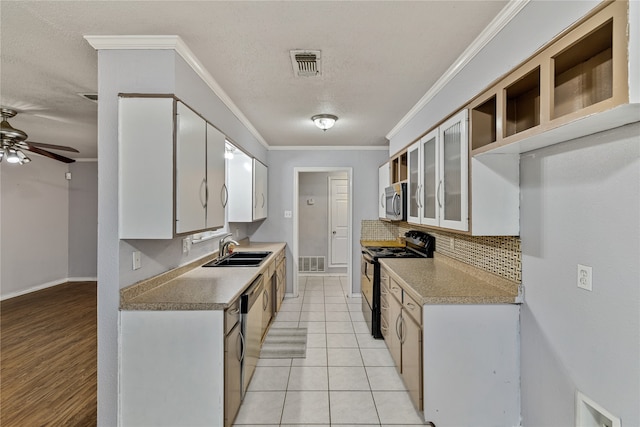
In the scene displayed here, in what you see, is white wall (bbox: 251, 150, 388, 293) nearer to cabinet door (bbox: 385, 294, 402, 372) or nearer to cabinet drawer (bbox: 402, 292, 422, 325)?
cabinet door (bbox: 385, 294, 402, 372)

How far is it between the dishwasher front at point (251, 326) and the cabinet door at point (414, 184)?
1.65m

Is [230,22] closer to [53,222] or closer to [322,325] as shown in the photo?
[322,325]

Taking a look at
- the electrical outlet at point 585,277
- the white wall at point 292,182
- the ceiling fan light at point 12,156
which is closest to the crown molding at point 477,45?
the electrical outlet at point 585,277

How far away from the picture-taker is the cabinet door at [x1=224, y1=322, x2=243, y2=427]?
5.87ft

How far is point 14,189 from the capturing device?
191 inches

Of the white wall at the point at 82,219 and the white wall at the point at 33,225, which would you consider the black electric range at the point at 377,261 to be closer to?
the white wall at the point at 82,219

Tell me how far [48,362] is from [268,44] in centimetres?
351

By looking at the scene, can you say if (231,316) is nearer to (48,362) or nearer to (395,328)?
(395,328)

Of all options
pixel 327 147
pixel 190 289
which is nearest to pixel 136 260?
pixel 190 289

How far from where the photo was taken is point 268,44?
1.86 meters

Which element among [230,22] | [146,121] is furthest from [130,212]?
[230,22]

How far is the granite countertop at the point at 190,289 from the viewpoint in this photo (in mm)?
1766

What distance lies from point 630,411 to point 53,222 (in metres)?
7.64

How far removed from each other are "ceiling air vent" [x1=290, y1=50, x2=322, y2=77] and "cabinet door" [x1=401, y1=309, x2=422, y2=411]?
195 centimetres
